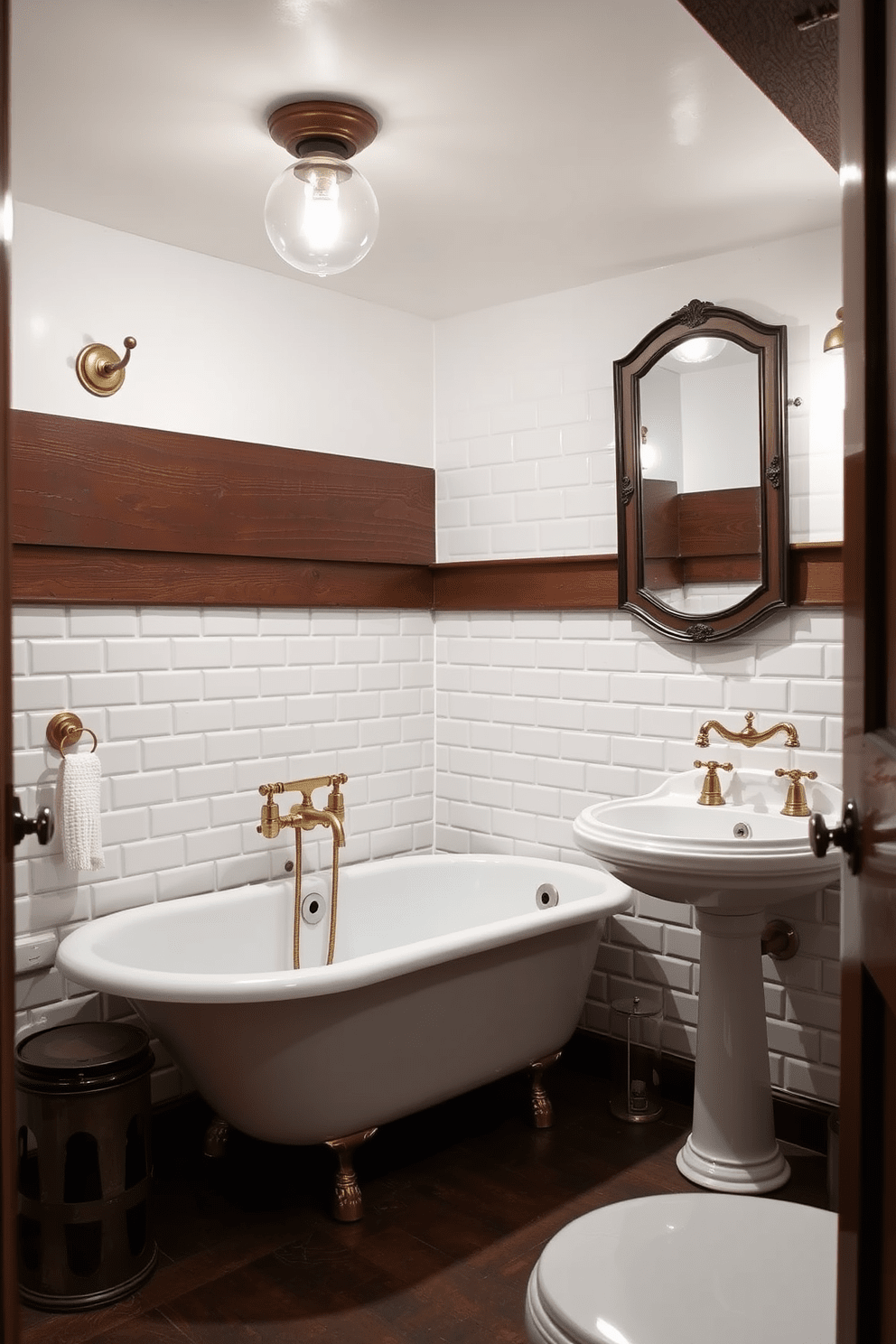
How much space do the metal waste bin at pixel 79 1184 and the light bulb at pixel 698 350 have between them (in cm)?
245

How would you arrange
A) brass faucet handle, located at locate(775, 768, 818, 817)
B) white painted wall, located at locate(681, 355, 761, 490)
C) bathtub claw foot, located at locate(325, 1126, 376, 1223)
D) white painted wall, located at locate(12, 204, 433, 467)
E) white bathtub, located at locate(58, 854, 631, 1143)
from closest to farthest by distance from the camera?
1. white bathtub, located at locate(58, 854, 631, 1143)
2. bathtub claw foot, located at locate(325, 1126, 376, 1223)
3. white painted wall, located at locate(12, 204, 433, 467)
4. brass faucet handle, located at locate(775, 768, 818, 817)
5. white painted wall, located at locate(681, 355, 761, 490)

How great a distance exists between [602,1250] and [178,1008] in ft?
4.40

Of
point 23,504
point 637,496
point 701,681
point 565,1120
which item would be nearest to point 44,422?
point 23,504

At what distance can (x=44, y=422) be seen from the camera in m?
2.91

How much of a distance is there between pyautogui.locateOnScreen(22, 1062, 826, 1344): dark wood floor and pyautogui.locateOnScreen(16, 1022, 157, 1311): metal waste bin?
66 mm

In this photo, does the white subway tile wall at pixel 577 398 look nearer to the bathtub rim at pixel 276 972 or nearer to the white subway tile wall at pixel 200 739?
the white subway tile wall at pixel 200 739

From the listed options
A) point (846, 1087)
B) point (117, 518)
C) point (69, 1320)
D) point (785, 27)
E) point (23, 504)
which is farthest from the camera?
point (117, 518)

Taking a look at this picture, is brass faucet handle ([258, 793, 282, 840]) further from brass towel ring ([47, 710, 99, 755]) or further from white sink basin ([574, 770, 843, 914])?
white sink basin ([574, 770, 843, 914])

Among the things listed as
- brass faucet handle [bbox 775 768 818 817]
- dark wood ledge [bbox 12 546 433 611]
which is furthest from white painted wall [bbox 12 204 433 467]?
brass faucet handle [bbox 775 768 818 817]

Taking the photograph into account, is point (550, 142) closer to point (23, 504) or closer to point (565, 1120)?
point (23, 504)

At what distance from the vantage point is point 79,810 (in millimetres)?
2838

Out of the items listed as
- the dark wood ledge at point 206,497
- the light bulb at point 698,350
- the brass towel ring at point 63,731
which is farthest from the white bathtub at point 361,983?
the light bulb at point 698,350

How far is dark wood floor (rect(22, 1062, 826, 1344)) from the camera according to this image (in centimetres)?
233

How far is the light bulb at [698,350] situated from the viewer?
3236 millimetres
